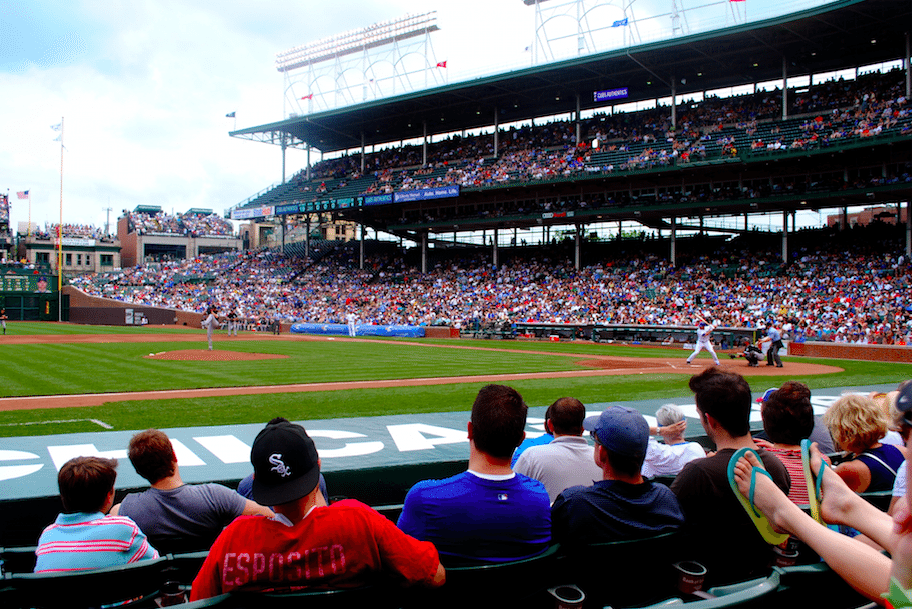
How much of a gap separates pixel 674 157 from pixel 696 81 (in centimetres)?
856

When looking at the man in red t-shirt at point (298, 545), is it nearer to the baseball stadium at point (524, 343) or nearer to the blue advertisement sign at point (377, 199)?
the baseball stadium at point (524, 343)

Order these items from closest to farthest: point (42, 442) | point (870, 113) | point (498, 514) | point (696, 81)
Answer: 1. point (498, 514)
2. point (42, 442)
3. point (870, 113)
4. point (696, 81)

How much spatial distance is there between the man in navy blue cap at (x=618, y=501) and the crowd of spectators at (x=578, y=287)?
26.7 meters

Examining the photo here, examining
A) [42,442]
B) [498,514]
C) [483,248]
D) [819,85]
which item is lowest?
[42,442]

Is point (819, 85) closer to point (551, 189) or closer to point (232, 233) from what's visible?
point (551, 189)

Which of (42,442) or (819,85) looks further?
(819,85)

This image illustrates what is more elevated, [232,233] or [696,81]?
[696,81]

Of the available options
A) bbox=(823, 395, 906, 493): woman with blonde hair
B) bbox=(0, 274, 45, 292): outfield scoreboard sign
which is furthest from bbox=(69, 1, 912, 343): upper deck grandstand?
bbox=(823, 395, 906, 493): woman with blonde hair

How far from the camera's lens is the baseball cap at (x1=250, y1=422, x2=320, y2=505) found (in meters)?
2.35

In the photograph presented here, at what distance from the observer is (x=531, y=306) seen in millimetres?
39969

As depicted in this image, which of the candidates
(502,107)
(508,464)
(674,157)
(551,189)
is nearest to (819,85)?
(674,157)

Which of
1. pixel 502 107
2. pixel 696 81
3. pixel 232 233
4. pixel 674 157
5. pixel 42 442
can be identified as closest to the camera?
pixel 42 442

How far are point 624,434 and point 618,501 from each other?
32 cm

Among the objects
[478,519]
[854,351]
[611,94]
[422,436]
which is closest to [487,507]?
[478,519]
